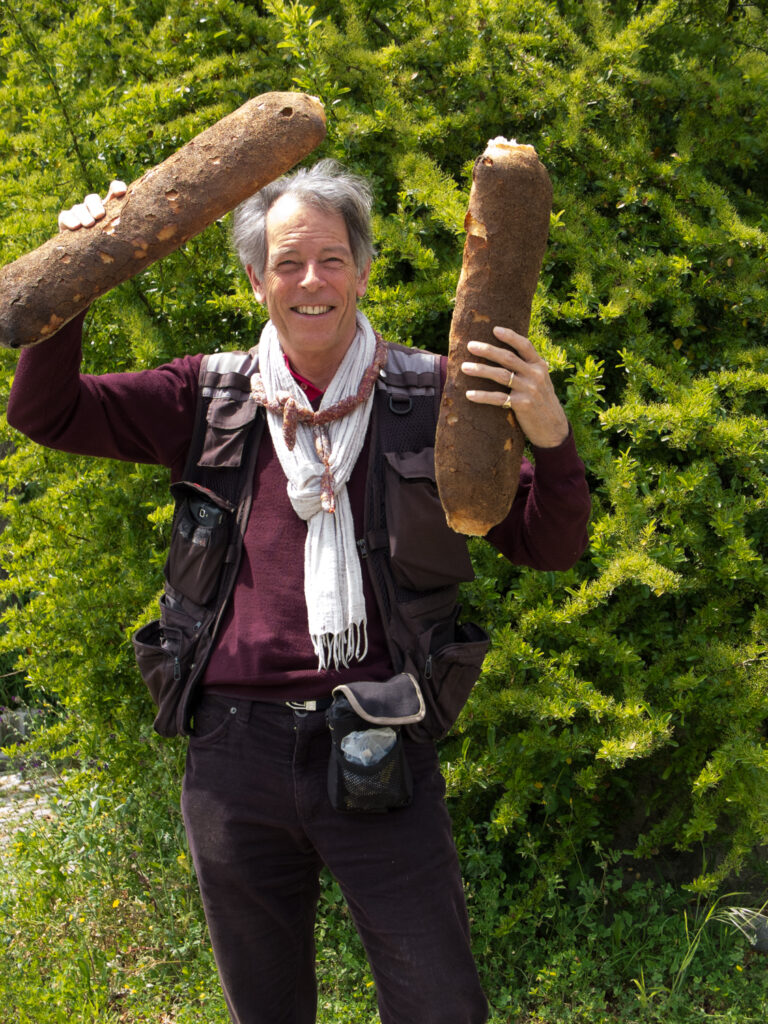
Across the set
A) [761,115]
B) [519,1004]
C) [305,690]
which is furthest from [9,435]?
[761,115]

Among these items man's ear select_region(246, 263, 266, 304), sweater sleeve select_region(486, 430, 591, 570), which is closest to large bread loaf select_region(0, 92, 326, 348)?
man's ear select_region(246, 263, 266, 304)

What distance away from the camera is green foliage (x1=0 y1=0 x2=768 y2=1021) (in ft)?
10.5

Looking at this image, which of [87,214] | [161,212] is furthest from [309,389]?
[87,214]

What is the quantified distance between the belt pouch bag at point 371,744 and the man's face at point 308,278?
83cm

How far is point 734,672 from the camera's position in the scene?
3.17 meters

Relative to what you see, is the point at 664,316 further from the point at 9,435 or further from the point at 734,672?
the point at 9,435

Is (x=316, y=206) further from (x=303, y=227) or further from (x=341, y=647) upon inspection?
(x=341, y=647)

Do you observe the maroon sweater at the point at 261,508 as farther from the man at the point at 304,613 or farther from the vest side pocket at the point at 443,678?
the vest side pocket at the point at 443,678

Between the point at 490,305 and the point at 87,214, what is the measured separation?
38.0 inches

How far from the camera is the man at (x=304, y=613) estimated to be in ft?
7.27

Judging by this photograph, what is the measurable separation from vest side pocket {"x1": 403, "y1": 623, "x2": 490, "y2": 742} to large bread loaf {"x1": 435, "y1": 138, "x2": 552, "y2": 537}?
13.7 inches

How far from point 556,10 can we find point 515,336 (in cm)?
250

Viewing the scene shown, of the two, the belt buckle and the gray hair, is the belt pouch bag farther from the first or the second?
the gray hair

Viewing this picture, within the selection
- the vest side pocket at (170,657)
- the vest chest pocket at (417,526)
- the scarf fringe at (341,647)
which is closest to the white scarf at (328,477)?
the scarf fringe at (341,647)
